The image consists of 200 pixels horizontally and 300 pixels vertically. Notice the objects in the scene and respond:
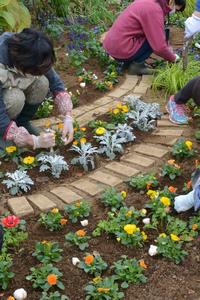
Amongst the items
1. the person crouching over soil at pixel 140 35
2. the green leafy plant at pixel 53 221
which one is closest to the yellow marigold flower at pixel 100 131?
the green leafy plant at pixel 53 221

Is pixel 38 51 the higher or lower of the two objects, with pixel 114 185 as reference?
higher

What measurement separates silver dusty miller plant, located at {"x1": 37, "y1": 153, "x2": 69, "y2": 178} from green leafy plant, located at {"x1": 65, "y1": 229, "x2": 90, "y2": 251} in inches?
24.6

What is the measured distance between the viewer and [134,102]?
12.6 ft

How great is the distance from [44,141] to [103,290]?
1147 mm

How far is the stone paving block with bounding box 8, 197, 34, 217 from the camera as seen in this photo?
277 cm

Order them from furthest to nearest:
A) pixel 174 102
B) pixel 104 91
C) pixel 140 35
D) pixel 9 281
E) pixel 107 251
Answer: pixel 140 35, pixel 104 91, pixel 174 102, pixel 107 251, pixel 9 281

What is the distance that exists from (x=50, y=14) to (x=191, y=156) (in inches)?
116

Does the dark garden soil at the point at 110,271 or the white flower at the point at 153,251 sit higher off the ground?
the white flower at the point at 153,251

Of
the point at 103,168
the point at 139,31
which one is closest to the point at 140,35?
the point at 139,31

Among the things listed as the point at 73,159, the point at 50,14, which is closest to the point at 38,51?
the point at 73,159

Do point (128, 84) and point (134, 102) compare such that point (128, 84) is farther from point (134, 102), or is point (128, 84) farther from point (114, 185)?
point (114, 185)

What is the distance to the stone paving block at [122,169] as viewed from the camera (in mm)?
3150

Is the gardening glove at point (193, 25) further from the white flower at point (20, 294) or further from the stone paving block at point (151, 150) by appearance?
the white flower at point (20, 294)

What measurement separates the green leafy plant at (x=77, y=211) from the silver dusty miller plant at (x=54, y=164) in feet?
1.34
